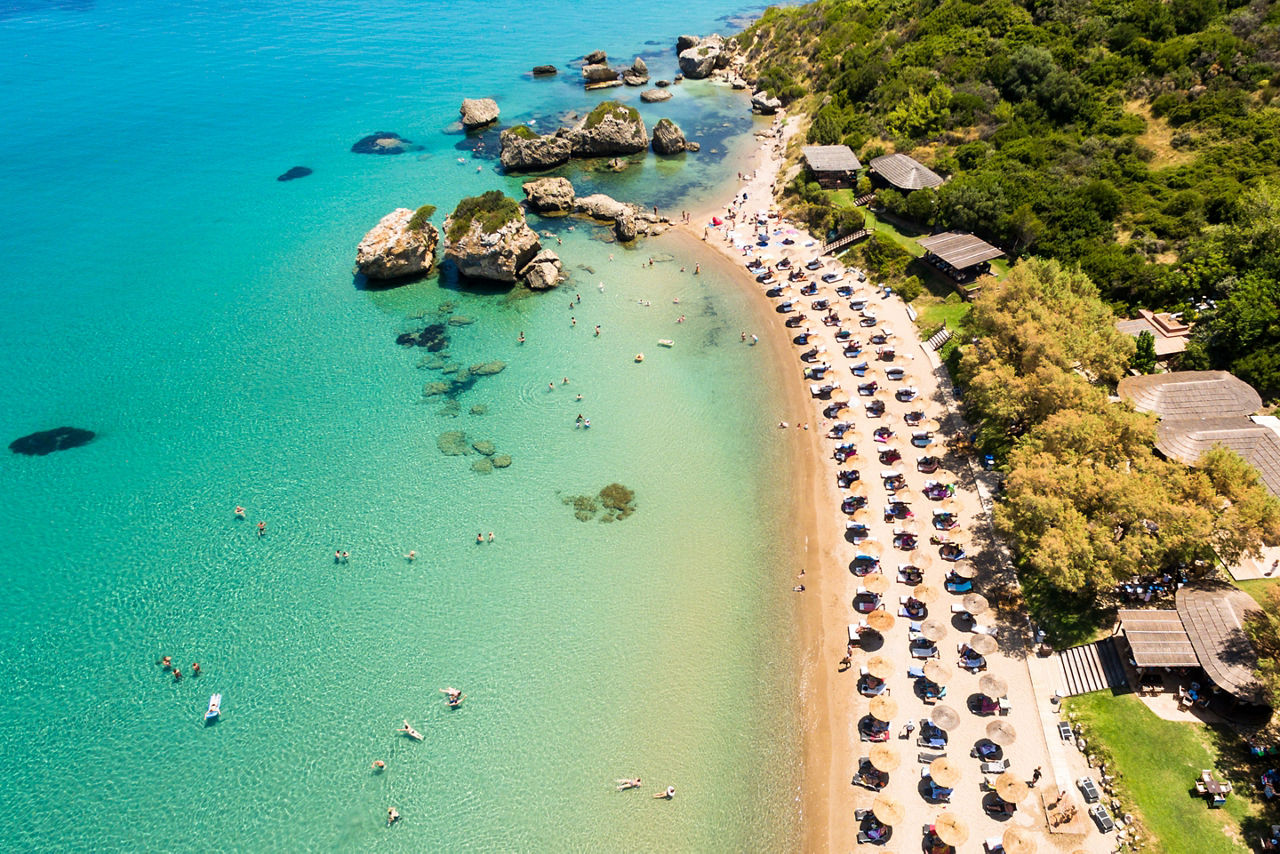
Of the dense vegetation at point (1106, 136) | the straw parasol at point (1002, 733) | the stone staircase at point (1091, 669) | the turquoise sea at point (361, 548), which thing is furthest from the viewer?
the dense vegetation at point (1106, 136)

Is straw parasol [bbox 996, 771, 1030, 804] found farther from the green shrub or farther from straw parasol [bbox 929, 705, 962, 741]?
the green shrub

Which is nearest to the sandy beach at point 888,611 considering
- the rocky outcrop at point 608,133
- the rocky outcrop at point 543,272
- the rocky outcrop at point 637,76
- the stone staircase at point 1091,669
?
the stone staircase at point 1091,669

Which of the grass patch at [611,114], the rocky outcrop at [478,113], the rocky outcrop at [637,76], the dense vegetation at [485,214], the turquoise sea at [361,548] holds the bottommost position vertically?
the turquoise sea at [361,548]

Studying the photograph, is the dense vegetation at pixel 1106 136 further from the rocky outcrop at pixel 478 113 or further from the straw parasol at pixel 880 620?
the rocky outcrop at pixel 478 113

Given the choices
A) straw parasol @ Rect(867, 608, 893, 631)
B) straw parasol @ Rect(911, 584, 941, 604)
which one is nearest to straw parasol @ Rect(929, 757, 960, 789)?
straw parasol @ Rect(867, 608, 893, 631)

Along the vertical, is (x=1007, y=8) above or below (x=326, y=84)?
above

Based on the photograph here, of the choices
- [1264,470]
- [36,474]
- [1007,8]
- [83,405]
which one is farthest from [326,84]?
[1264,470]

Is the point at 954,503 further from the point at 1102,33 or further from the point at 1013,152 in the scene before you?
the point at 1102,33
